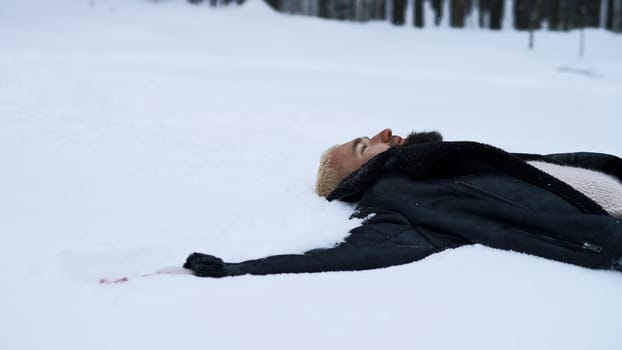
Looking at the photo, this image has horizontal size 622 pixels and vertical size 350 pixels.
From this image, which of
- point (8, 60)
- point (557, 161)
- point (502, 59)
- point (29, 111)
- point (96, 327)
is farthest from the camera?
point (502, 59)

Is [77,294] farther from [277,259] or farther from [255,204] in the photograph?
[255,204]

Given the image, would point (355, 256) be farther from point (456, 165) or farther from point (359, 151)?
point (359, 151)

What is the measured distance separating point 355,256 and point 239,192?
97 cm

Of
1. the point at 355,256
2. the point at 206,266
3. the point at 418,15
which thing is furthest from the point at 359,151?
the point at 418,15

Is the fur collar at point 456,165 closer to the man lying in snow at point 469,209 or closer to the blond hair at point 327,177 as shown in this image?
the man lying in snow at point 469,209

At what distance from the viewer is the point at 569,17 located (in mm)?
11617

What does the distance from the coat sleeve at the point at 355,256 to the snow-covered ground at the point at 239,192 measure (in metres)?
0.10

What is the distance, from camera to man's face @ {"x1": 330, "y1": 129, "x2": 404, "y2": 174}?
2332 millimetres

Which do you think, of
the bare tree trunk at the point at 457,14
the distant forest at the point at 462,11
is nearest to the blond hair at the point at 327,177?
the distant forest at the point at 462,11

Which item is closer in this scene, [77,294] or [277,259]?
[77,294]

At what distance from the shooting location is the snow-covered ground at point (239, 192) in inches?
48.3

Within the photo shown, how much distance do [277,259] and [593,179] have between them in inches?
42.7

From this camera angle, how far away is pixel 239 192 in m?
2.52

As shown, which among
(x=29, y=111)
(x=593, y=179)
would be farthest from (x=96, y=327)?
(x=29, y=111)
